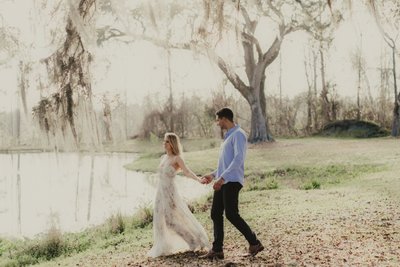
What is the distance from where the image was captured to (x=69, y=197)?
845 inches

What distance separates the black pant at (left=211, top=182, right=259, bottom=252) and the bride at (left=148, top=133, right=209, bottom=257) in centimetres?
78

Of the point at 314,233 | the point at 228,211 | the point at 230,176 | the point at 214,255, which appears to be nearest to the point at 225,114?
the point at 230,176

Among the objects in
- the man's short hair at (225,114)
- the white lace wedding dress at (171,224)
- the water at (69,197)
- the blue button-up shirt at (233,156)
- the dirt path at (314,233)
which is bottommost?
the water at (69,197)

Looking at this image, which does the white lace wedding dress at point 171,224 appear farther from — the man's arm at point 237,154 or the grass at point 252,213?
the man's arm at point 237,154

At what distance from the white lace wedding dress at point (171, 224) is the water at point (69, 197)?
3068 millimetres

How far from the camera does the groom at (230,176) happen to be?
6.36m

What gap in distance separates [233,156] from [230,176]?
0.30 meters

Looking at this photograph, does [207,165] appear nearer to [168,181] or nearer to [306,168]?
[306,168]

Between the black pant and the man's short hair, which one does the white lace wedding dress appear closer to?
the black pant

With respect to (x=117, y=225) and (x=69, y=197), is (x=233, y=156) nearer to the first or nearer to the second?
(x=117, y=225)

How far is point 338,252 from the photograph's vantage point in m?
6.87

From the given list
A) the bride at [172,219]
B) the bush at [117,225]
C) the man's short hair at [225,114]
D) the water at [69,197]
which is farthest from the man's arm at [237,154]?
the bush at [117,225]

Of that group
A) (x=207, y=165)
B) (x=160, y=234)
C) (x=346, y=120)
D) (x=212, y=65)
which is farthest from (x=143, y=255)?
(x=346, y=120)

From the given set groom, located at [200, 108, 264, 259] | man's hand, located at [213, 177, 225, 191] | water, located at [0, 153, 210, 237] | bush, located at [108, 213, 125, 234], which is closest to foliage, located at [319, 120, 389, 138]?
water, located at [0, 153, 210, 237]
